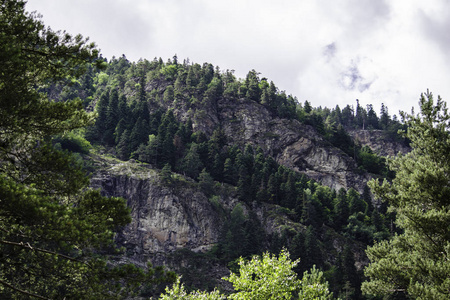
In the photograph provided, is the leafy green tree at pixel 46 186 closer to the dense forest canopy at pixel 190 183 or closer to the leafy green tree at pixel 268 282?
the dense forest canopy at pixel 190 183

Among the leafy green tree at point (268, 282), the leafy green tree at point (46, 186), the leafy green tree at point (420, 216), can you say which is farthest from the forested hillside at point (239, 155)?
the leafy green tree at point (46, 186)

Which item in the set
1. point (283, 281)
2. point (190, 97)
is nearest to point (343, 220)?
point (190, 97)

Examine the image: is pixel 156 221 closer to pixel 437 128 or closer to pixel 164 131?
pixel 164 131

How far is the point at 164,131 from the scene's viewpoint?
86812 millimetres

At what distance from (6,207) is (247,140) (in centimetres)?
9366

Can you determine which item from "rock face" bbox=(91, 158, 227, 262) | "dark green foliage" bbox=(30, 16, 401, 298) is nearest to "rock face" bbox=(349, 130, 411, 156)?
"dark green foliage" bbox=(30, 16, 401, 298)

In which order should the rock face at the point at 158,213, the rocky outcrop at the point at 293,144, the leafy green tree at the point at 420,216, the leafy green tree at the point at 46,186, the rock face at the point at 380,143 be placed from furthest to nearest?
the rock face at the point at 380,143 → the rocky outcrop at the point at 293,144 → the rock face at the point at 158,213 → the leafy green tree at the point at 420,216 → the leafy green tree at the point at 46,186

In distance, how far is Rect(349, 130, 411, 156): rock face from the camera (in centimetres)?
13112

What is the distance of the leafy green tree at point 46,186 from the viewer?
30.2 ft

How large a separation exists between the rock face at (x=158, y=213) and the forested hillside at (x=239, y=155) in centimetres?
274

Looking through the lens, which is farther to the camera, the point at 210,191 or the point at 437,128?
the point at 210,191

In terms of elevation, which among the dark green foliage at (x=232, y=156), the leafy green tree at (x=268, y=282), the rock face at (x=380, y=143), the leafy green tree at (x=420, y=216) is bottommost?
the leafy green tree at (x=268, y=282)

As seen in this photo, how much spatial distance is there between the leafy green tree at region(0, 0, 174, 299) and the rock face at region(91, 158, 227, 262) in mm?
54637

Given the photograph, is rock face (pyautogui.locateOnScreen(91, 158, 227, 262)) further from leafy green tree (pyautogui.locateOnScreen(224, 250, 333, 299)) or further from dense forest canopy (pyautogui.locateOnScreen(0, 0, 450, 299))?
leafy green tree (pyautogui.locateOnScreen(224, 250, 333, 299))
